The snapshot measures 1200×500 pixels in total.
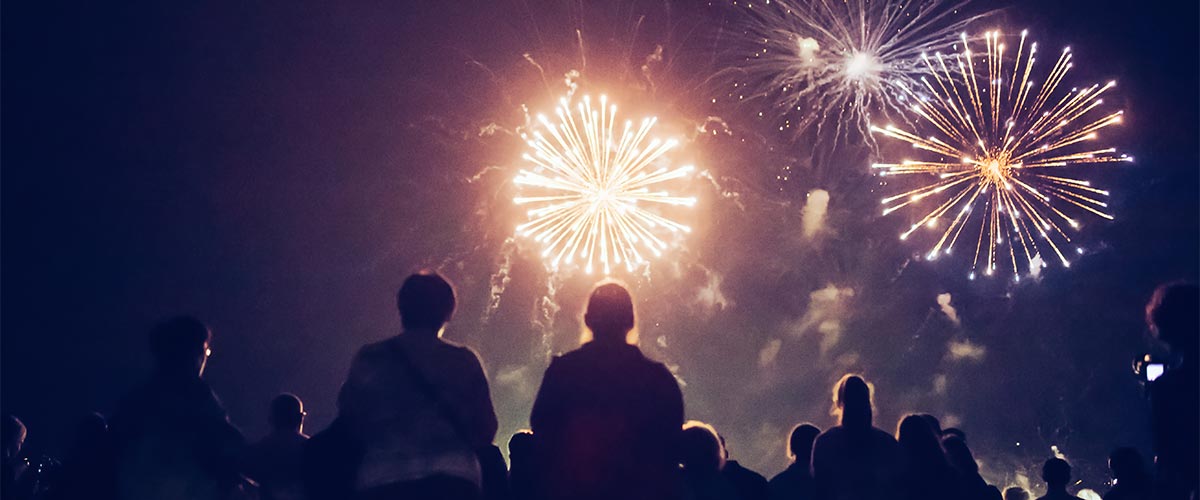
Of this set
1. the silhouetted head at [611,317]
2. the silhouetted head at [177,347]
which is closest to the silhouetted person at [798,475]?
the silhouetted head at [611,317]

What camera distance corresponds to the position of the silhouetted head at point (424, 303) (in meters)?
4.58

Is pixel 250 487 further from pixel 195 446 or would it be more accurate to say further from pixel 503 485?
pixel 503 485

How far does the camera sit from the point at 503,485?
4.64 metres

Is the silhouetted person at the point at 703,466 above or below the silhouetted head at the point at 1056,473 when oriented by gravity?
below

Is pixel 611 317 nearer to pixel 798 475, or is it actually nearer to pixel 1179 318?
pixel 798 475

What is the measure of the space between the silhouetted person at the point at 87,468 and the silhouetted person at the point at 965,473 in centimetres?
520

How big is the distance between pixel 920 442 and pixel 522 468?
2637mm

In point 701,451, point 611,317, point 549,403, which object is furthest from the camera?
point 701,451

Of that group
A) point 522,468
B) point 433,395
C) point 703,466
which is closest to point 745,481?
point 703,466

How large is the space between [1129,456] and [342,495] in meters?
5.84

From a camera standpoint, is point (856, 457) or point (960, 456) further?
point (960, 456)

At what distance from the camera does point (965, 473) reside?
5926mm

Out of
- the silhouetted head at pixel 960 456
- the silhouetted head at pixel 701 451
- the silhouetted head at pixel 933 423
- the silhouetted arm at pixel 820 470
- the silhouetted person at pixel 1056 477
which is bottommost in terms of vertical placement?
the silhouetted head at pixel 701 451

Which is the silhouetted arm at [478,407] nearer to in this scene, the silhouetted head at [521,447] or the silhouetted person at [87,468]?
the silhouetted head at [521,447]
